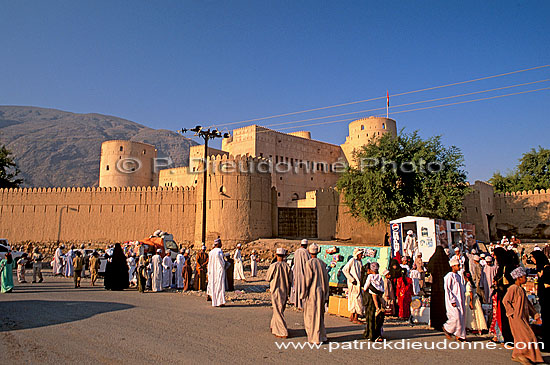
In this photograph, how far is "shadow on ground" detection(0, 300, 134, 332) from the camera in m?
7.13

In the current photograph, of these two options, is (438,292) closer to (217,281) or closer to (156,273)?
(217,281)

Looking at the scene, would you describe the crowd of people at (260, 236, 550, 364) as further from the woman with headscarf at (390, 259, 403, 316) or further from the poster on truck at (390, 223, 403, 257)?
the poster on truck at (390, 223, 403, 257)

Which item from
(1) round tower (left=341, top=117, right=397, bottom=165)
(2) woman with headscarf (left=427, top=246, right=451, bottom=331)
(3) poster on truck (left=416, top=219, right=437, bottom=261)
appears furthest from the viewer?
(1) round tower (left=341, top=117, right=397, bottom=165)

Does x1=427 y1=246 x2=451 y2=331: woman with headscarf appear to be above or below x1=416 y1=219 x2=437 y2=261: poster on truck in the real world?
below

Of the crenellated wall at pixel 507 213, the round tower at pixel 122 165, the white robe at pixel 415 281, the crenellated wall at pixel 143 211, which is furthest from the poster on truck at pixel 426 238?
the round tower at pixel 122 165

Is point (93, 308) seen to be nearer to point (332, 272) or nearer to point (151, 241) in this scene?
point (332, 272)

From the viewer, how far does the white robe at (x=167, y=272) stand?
12773 millimetres

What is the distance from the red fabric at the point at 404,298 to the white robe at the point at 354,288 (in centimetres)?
112

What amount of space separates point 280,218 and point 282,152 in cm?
2245

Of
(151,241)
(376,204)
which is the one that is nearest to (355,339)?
→ (151,241)

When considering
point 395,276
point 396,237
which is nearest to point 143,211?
point 396,237

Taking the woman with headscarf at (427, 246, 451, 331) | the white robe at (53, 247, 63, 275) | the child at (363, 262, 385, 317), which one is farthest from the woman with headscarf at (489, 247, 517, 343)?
the white robe at (53, 247, 63, 275)

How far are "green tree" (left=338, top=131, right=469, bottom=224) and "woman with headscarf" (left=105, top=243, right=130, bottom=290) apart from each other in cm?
1292

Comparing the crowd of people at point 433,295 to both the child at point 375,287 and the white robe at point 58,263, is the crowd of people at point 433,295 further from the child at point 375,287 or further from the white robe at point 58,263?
the white robe at point 58,263
